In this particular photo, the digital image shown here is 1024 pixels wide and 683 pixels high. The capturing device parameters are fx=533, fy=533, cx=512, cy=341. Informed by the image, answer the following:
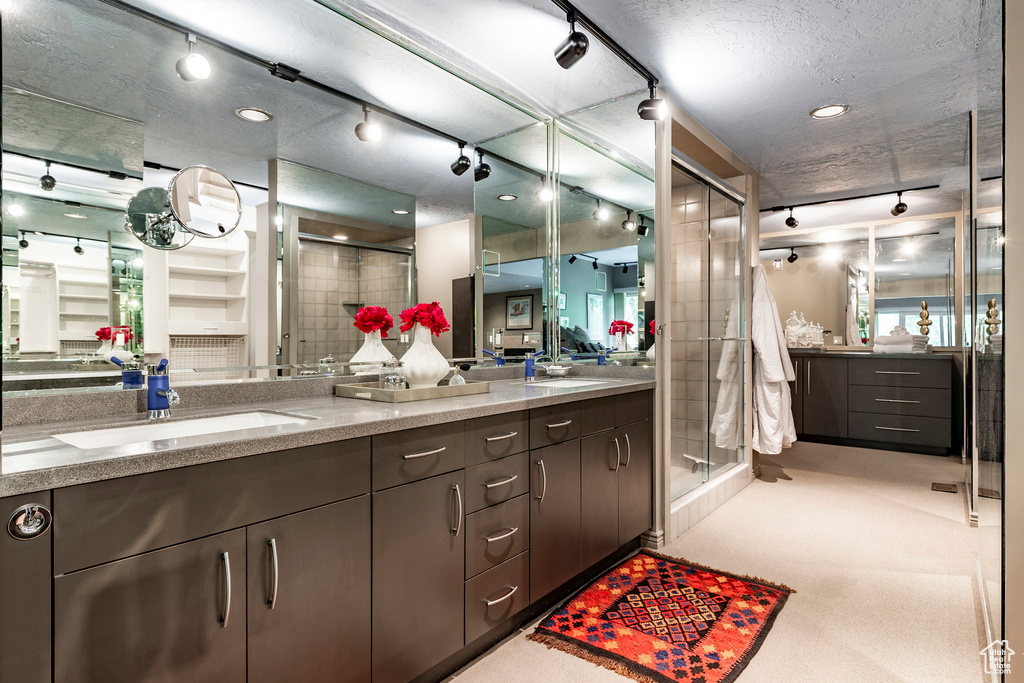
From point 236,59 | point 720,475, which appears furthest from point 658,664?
point 236,59

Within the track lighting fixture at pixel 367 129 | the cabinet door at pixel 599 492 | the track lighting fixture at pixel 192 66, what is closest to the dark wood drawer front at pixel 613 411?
the cabinet door at pixel 599 492

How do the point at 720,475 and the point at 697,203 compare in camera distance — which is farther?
the point at 720,475

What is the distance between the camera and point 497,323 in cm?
301

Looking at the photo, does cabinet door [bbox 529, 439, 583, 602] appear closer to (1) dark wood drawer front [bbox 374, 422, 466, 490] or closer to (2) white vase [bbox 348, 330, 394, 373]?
(1) dark wood drawer front [bbox 374, 422, 466, 490]

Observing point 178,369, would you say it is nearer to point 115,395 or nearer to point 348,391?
point 115,395

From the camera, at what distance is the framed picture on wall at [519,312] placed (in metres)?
3.06

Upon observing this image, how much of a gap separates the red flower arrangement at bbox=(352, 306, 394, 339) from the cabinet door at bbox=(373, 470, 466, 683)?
2.64 ft

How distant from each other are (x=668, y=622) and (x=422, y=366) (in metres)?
1.40

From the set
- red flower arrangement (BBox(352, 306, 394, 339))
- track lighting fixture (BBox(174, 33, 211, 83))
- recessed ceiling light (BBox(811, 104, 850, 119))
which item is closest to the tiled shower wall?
red flower arrangement (BBox(352, 306, 394, 339))

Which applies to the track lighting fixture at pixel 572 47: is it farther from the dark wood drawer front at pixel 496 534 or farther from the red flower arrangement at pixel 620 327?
the dark wood drawer front at pixel 496 534

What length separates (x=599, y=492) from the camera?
2.43 meters

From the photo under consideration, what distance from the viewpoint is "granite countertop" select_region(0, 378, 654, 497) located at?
973 mm

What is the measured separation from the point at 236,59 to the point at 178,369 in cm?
107

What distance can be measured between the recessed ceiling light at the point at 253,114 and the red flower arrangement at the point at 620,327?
2.10 m
